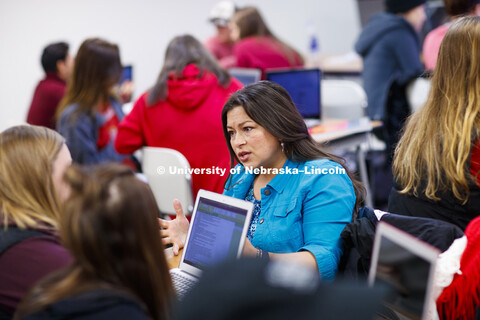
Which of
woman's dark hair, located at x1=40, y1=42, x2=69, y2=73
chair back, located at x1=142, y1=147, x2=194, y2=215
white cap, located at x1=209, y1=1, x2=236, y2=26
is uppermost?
white cap, located at x1=209, y1=1, x2=236, y2=26

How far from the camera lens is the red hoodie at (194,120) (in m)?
3.06

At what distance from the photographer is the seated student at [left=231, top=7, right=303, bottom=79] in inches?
181

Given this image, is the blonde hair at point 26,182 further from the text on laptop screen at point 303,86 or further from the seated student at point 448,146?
the text on laptop screen at point 303,86

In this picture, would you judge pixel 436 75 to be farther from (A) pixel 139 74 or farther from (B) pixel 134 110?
(A) pixel 139 74

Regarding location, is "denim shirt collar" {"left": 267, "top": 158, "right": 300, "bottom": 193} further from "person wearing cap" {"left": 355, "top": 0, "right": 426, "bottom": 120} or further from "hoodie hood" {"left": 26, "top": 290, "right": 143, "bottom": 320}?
"person wearing cap" {"left": 355, "top": 0, "right": 426, "bottom": 120}

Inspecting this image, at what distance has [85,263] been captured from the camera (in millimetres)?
1114

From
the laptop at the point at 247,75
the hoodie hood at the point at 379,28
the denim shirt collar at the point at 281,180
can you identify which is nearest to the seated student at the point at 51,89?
the laptop at the point at 247,75

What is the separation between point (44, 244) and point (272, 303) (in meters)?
0.84

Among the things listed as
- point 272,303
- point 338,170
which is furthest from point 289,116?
point 272,303

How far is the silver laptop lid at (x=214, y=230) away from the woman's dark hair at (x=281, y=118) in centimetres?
38

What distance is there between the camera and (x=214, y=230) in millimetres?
1678

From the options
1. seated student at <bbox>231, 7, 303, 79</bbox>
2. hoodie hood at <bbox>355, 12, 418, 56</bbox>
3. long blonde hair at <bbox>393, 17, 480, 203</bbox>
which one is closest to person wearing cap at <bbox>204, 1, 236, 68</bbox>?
seated student at <bbox>231, 7, 303, 79</bbox>

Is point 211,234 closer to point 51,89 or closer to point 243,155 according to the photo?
point 243,155

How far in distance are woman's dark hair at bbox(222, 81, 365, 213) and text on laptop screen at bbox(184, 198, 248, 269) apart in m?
0.39
